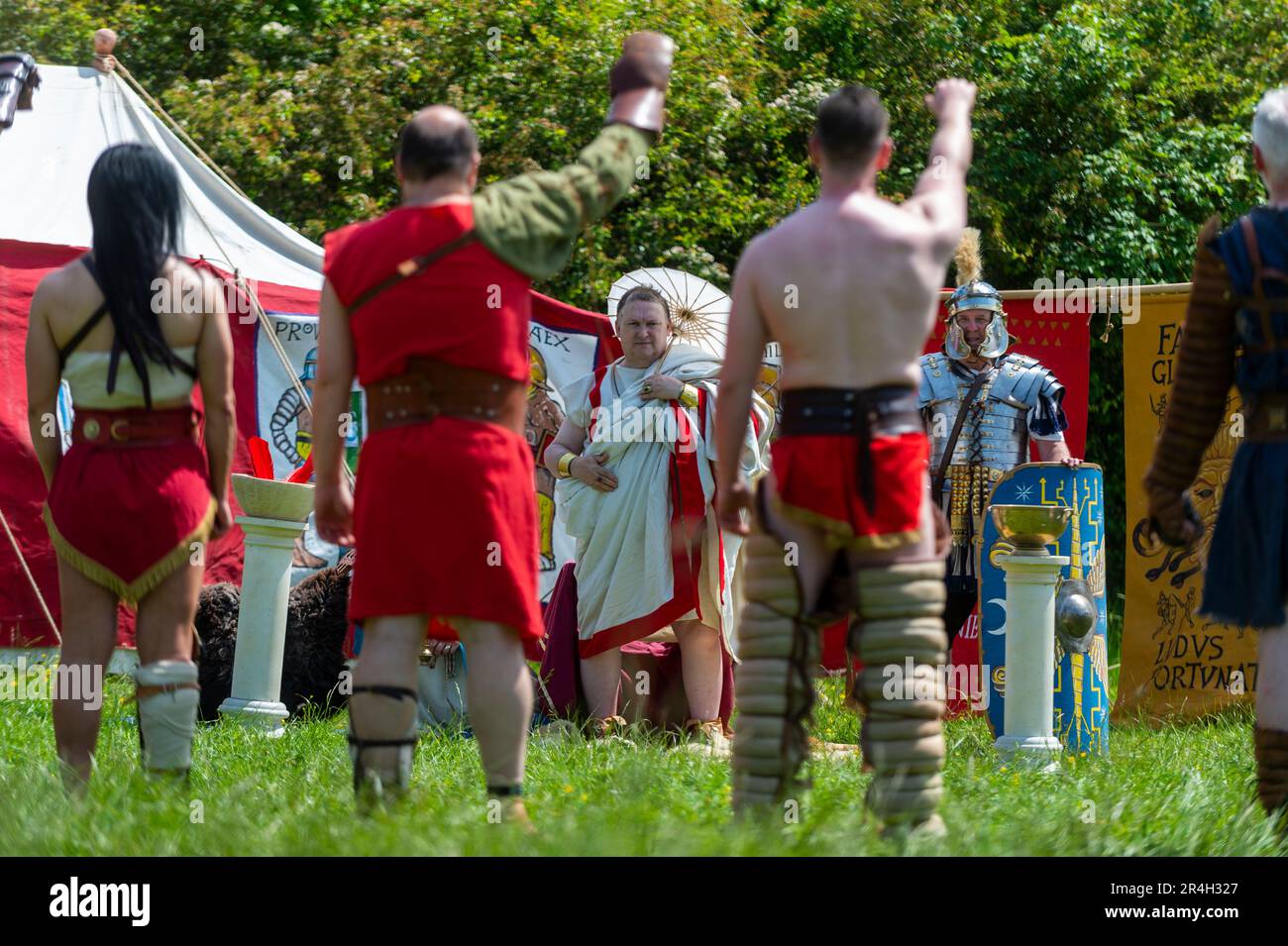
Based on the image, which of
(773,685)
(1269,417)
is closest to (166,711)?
(773,685)

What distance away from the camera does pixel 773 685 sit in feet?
11.9

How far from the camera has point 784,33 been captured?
52.0 feet

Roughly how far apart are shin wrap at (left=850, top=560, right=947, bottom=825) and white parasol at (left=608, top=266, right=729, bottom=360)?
3791 mm

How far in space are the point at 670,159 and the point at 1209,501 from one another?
6826mm

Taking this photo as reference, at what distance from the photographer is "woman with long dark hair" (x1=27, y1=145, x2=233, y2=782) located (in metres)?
4.07

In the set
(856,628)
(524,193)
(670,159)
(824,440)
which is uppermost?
(670,159)

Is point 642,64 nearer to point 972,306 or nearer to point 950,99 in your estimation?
point 950,99

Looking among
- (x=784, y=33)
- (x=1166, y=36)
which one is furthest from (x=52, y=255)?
(x=1166, y=36)

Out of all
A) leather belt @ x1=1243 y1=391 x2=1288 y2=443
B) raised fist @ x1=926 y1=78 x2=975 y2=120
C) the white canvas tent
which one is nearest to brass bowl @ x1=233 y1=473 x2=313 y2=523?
the white canvas tent

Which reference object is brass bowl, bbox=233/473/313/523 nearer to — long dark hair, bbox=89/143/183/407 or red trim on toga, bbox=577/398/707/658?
red trim on toga, bbox=577/398/707/658

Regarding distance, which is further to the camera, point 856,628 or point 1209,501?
point 1209,501

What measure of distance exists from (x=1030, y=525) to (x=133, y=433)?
10.9ft
